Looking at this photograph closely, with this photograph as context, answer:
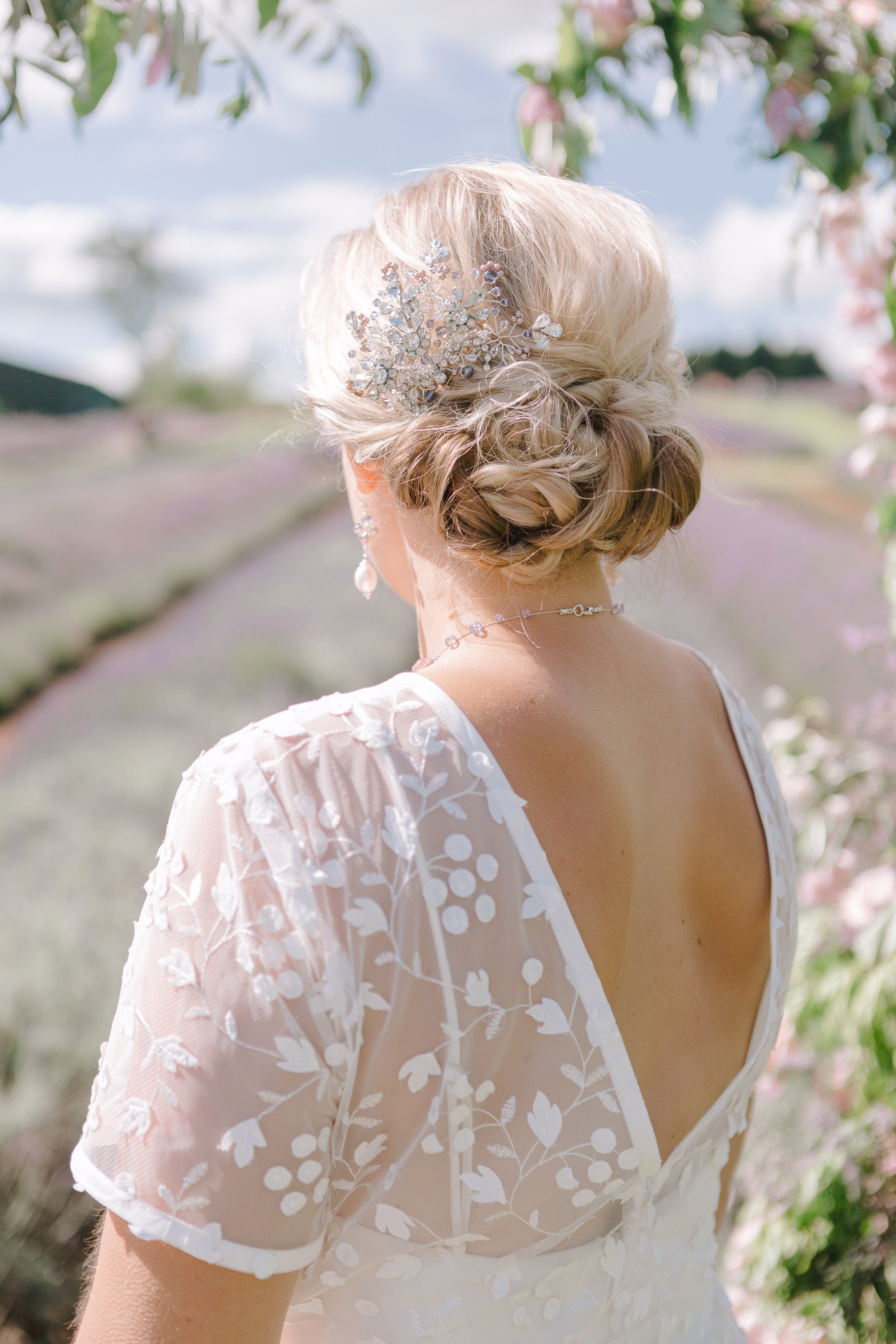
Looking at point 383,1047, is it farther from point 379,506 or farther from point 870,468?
point 870,468

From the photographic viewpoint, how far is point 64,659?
11.4ft

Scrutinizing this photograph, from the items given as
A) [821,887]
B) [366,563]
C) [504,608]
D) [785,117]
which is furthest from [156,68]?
[821,887]

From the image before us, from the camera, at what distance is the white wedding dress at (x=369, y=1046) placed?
712mm

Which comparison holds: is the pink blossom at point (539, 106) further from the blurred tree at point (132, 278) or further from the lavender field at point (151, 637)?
the blurred tree at point (132, 278)

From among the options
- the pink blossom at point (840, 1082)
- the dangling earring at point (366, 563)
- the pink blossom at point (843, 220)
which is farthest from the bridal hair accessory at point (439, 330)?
the pink blossom at point (840, 1082)

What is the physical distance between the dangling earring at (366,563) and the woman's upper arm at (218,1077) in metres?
0.38

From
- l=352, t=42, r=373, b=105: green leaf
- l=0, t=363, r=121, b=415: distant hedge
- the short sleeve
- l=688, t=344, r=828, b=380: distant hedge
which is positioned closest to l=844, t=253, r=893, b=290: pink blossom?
l=352, t=42, r=373, b=105: green leaf

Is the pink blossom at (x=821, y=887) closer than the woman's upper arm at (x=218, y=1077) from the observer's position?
No

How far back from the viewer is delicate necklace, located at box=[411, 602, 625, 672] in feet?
2.88

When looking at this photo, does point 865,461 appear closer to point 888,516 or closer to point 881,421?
point 881,421

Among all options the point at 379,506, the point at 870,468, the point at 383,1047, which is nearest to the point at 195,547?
the point at 870,468

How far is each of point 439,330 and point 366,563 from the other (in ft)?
1.32

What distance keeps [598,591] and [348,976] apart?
0.45 m

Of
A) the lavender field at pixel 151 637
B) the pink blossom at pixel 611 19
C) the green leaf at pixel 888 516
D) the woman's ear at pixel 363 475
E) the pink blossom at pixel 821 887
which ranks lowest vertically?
the lavender field at pixel 151 637
